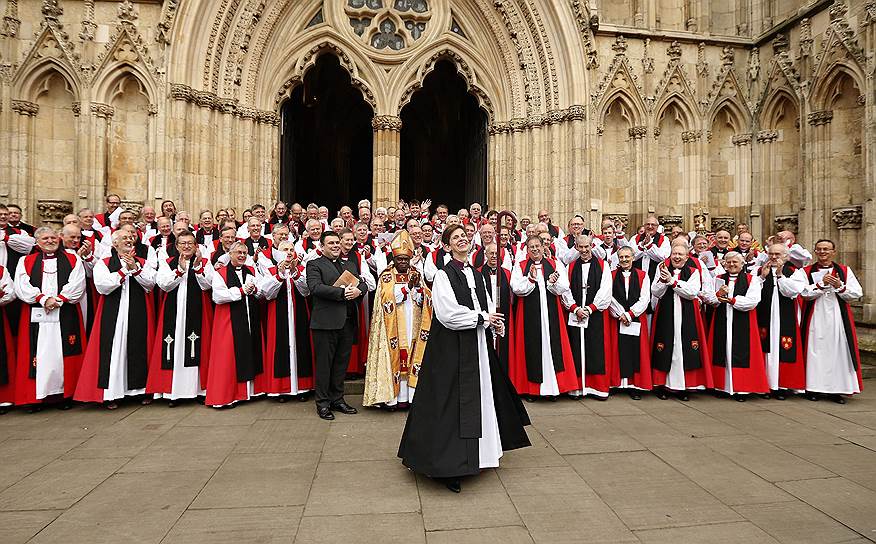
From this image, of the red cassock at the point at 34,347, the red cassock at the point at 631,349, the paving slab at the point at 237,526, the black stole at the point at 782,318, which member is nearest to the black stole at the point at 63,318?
the red cassock at the point at 34,347

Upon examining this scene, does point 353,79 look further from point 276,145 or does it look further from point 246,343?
point 246,343

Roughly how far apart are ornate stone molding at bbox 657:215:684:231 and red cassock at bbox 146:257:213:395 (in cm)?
1009

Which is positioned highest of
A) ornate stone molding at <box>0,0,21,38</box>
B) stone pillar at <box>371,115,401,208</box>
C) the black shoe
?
ornate stone molding at <box>0,0,21,38</box>

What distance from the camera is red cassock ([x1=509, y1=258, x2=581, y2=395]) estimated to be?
6628 mm

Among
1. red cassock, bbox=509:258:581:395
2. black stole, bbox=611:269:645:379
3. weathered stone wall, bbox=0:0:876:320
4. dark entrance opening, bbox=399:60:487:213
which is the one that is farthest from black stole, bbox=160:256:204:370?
dark entrance opening, bbox=399:60:487:213

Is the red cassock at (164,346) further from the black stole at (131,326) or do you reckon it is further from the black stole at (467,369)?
the black stole at (467,369)

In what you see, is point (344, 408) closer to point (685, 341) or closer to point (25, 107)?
point (685, 341)

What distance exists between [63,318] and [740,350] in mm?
Result: 8447

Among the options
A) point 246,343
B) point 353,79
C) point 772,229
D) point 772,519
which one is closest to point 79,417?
point 246,343

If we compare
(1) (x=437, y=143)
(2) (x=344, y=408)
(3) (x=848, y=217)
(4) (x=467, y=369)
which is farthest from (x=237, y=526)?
(1) (x=437, y=143)

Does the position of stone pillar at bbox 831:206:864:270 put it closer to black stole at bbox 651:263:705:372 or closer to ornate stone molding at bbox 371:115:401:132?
black stole at bbox 651:263:705:372

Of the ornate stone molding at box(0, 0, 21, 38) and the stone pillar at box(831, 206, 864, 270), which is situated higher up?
the ornate stone molding at box(0, 0, 21, 38)

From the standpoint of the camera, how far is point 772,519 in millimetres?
3529

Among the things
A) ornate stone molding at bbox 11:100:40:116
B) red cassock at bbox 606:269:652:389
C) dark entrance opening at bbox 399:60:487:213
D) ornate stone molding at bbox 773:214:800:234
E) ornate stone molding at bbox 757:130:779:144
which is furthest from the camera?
dark entrance opening at bbox 399:60:487:213
